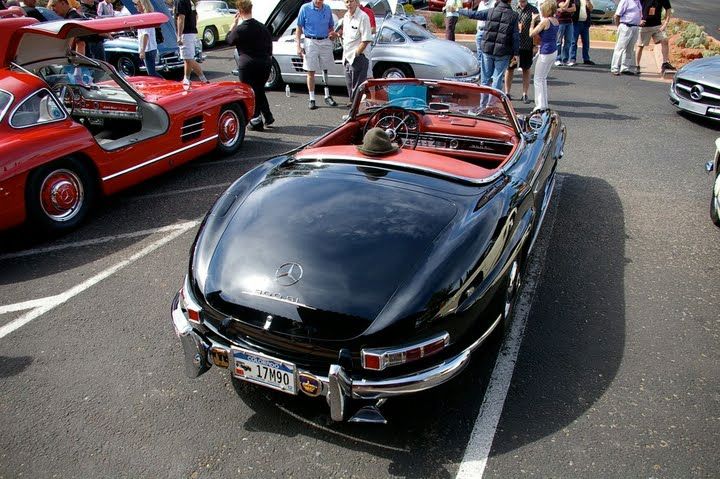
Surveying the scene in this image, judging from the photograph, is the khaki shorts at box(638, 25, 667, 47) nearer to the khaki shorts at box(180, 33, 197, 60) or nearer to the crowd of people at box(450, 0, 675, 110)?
the crowd of people at box(450, 0, 675, 110)

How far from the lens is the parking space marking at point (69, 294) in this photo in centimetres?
385

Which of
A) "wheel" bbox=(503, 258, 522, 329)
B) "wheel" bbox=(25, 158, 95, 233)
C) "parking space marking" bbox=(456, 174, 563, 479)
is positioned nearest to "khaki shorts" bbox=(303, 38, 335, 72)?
"wheel" bbox=(25, 158, 95, 233)

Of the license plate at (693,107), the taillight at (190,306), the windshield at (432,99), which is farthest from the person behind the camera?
the license plate at (693,107)

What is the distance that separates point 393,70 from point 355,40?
1.29 metres

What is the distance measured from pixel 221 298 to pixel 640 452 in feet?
6.94

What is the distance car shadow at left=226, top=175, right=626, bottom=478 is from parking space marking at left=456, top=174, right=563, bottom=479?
0.11 ft

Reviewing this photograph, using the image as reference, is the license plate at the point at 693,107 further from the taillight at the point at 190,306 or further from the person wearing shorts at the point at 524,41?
the taillight at the point at 190,306

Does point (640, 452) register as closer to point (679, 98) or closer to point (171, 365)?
point (171, 365)

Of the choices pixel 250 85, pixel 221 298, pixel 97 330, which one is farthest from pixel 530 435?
pixel 250 85

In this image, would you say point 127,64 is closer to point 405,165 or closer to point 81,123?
point 81,123

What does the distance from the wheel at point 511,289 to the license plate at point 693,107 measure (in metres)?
6.51

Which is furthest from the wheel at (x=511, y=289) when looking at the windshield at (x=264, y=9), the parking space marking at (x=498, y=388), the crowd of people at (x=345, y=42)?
the windshield at (x=264, y=9)

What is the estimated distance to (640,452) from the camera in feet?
9.10

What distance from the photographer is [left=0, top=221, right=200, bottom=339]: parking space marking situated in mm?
3852
